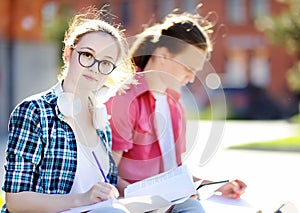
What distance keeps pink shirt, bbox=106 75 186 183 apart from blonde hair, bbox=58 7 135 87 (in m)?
0.18

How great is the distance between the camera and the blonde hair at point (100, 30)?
9.43 feet

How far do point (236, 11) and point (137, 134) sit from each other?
30.4 meters

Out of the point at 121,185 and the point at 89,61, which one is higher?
the point at 89,61

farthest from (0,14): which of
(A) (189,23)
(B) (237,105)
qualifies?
(B) (237,105)

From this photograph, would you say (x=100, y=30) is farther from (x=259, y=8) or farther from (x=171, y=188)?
(x=259, y=8)

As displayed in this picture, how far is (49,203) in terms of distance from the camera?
2.57 meters

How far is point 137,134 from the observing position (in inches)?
134

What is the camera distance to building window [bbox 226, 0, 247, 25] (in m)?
32.7

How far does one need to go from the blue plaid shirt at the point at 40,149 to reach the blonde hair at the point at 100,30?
0.27m

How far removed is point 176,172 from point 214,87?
98cm

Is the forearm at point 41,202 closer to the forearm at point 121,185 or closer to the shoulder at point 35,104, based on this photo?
the shoulder at point 35,104

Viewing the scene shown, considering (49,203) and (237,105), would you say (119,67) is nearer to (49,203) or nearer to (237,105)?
(49,203)

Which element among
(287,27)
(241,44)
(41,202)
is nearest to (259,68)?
(241,44)

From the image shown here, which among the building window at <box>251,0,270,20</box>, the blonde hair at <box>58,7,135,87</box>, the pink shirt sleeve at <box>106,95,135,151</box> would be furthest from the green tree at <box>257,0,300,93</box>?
the building window at <box>251,0,270,20</box>
